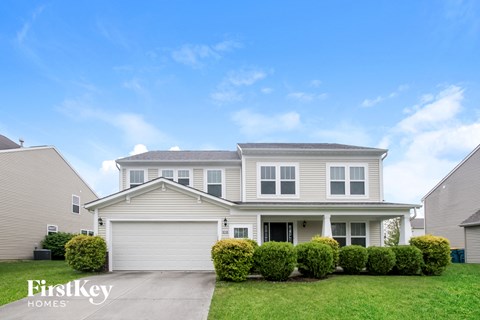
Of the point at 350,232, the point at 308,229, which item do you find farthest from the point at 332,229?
the point at 308,229

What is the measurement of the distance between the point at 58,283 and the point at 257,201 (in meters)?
9.24

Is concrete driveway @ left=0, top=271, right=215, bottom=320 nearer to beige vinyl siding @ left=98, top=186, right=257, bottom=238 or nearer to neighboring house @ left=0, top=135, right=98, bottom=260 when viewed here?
beige vinyl siding @ left=98, top=186, right=257, bottom=238

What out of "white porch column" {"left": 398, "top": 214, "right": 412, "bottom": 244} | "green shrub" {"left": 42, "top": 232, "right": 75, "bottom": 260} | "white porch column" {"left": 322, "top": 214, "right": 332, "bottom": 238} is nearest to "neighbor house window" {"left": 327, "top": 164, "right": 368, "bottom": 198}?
"white porch column" {"left": 322, "top": 214, "right": 332, "bottom": 238}

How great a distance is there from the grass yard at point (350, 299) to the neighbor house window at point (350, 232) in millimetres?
6730

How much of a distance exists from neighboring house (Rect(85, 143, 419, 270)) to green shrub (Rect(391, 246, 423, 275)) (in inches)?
123

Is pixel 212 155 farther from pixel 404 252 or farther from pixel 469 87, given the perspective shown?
pixel 469 87

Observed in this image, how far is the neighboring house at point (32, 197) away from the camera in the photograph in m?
20.9

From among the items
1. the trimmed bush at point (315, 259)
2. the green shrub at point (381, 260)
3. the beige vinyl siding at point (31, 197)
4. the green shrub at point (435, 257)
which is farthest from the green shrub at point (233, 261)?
the beige vinyl siding at point (31, 197)

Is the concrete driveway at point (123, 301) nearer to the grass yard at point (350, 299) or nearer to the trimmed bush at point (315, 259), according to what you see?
the grass yard at point (350, 299)

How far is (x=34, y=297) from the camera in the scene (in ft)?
32.6

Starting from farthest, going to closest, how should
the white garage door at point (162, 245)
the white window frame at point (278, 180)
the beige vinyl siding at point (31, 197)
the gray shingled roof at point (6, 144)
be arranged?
the gray shingled roof at point (6, 144) < the beige vinyl siding at point (31, 197) < the white window frame at point (278, 180) < the white garage door at point (162, 245)

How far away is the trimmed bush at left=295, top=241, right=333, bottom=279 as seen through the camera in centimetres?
1251

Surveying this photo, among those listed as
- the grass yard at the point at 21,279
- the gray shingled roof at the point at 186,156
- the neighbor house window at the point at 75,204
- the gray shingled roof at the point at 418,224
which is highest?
the gray shingled roof at the point at 186,156

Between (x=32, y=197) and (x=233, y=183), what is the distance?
12839 mm
